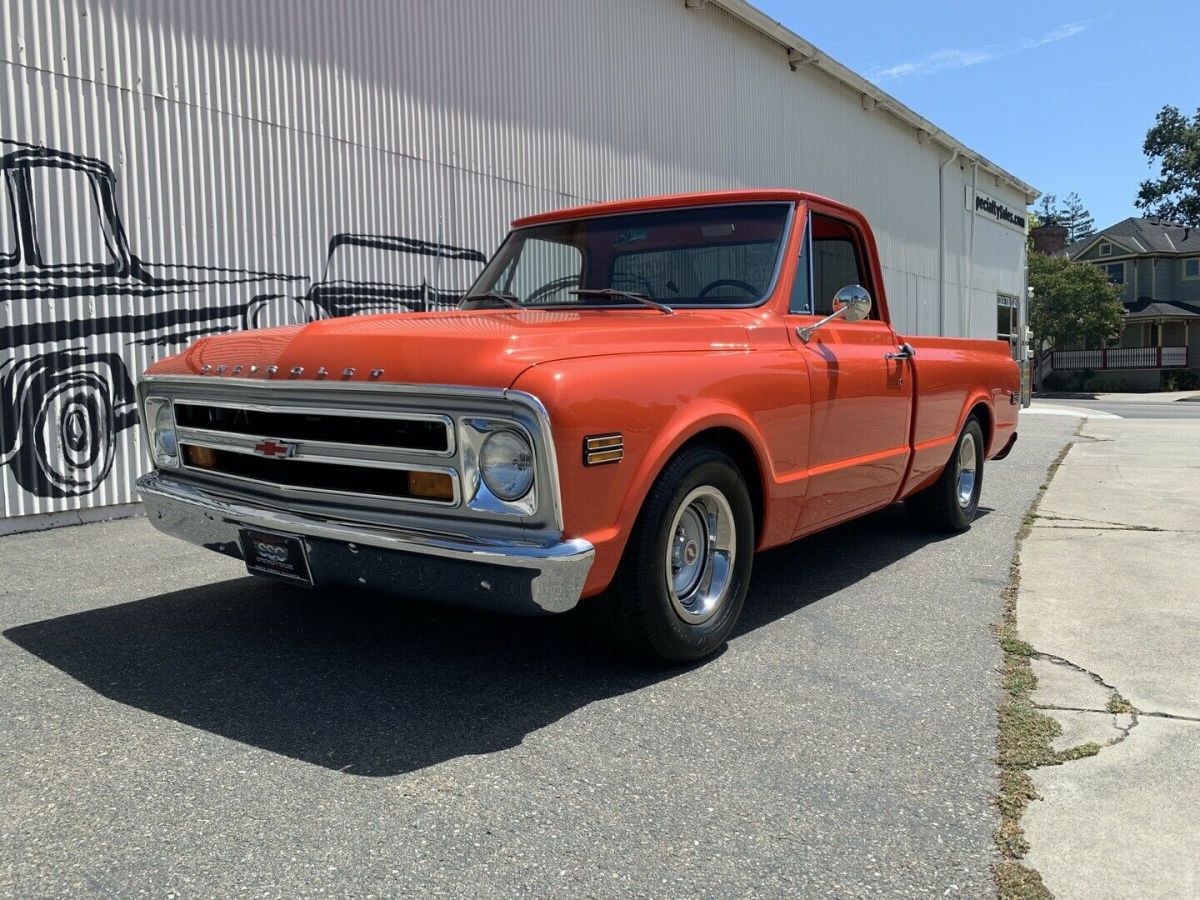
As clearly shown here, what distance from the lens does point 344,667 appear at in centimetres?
360

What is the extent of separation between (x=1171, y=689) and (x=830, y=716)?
1.33 metres

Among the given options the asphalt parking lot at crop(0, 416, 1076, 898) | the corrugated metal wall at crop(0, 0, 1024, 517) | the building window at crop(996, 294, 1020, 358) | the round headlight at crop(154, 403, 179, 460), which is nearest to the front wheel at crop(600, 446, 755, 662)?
the asphalt parking lot at crop(0, 416, 1076, 898)

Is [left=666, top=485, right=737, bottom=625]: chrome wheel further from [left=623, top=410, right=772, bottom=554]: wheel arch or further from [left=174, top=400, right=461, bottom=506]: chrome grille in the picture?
[left=174, top=400, right=461, bottom=506]: chrome grille

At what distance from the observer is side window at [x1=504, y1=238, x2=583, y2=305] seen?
472cm

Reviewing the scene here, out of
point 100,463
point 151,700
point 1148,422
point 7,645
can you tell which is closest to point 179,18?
point 100,463

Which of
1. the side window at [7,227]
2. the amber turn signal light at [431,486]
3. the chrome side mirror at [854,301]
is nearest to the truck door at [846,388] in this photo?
the chrome side mirror at [854,301]

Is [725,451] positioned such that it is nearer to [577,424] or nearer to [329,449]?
[577,424]

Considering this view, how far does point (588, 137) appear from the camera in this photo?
37.6 feet

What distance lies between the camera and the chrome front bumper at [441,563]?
2.91m

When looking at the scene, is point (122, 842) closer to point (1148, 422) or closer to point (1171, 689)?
point (1171, 689)

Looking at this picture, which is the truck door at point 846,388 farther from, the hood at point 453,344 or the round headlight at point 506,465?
the round headlight at point 506,465

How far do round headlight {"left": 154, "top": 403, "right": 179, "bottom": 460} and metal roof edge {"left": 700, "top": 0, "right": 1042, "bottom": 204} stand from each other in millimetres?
11432

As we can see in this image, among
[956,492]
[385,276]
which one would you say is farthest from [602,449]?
[385,276]

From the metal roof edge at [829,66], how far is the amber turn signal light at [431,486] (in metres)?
12.1
